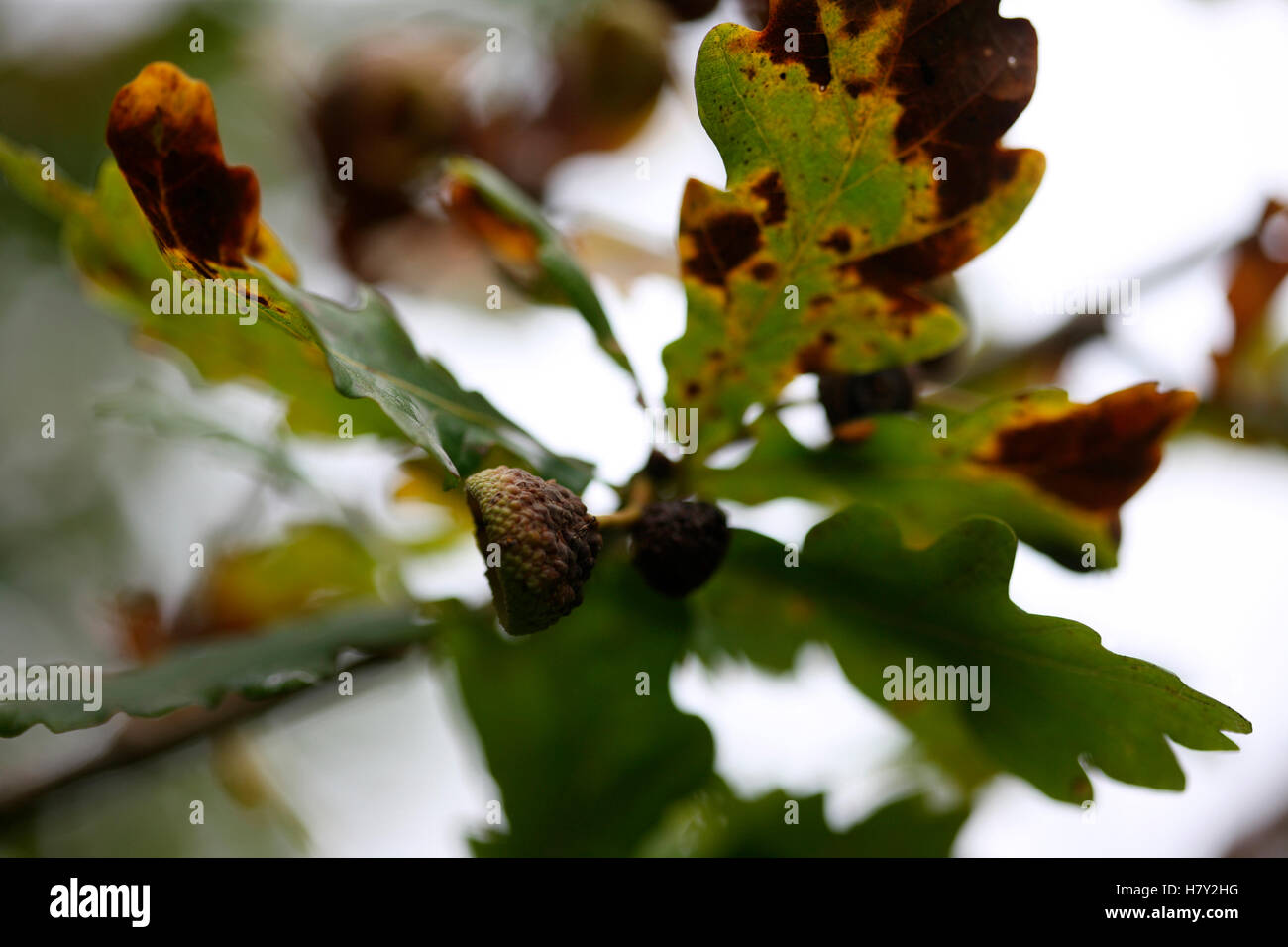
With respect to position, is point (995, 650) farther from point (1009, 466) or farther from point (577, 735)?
point (577, 735)

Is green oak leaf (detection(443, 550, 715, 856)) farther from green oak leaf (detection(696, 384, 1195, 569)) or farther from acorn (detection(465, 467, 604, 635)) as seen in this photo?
acorn (detection(465, 467, 604, 635))

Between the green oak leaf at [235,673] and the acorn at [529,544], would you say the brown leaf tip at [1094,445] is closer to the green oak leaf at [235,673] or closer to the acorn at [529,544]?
the acorn at [529,544]

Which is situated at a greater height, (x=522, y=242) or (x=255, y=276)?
(x=522, y=242)

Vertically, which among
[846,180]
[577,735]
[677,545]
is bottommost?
[577,735]

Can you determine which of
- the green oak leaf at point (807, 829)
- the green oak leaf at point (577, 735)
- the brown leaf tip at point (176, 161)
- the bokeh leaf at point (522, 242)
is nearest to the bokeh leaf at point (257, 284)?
the brown leaf tip at point (176, 161)

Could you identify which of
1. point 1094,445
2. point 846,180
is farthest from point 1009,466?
point 846,180

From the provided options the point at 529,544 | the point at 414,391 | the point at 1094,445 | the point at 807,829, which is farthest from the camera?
the point at 807,829

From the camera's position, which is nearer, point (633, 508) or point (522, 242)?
point (633, 508)

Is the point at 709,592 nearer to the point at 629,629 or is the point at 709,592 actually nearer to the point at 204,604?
the point at 629,629
